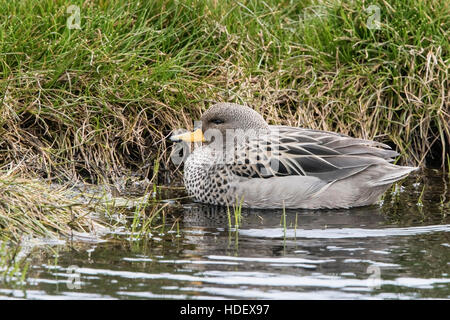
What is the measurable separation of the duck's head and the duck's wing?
233mm

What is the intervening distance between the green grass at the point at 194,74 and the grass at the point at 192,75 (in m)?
0.01

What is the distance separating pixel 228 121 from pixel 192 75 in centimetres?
100

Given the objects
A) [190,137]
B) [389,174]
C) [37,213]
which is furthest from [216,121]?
[37,213]

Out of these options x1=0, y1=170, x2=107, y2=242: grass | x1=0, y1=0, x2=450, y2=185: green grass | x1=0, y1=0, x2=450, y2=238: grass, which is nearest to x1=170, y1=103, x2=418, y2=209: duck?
x1=0, y1=0, x2=450, y2=238: grass

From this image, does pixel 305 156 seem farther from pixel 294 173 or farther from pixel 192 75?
pixel 192 75

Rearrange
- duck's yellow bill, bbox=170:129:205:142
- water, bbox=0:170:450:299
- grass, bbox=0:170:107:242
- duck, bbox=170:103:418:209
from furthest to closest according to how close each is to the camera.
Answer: duck's yellow bill, bbox=170:129:205:142
duck, bbox=170:103:418:209
grass, bbox=0:170:107:242
water, bbox=0:170:450:299

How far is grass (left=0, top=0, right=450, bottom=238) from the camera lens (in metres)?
7.25

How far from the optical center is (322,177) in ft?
22.6

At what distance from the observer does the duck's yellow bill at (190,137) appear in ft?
23.6

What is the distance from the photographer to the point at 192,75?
319 inches

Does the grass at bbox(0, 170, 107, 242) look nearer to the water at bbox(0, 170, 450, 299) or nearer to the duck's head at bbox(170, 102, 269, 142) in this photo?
the water at bbox(0, 170, 450, 299)

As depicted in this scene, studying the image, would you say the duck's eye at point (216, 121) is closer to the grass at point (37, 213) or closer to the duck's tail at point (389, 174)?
the duck's tail at point (389, 174)
